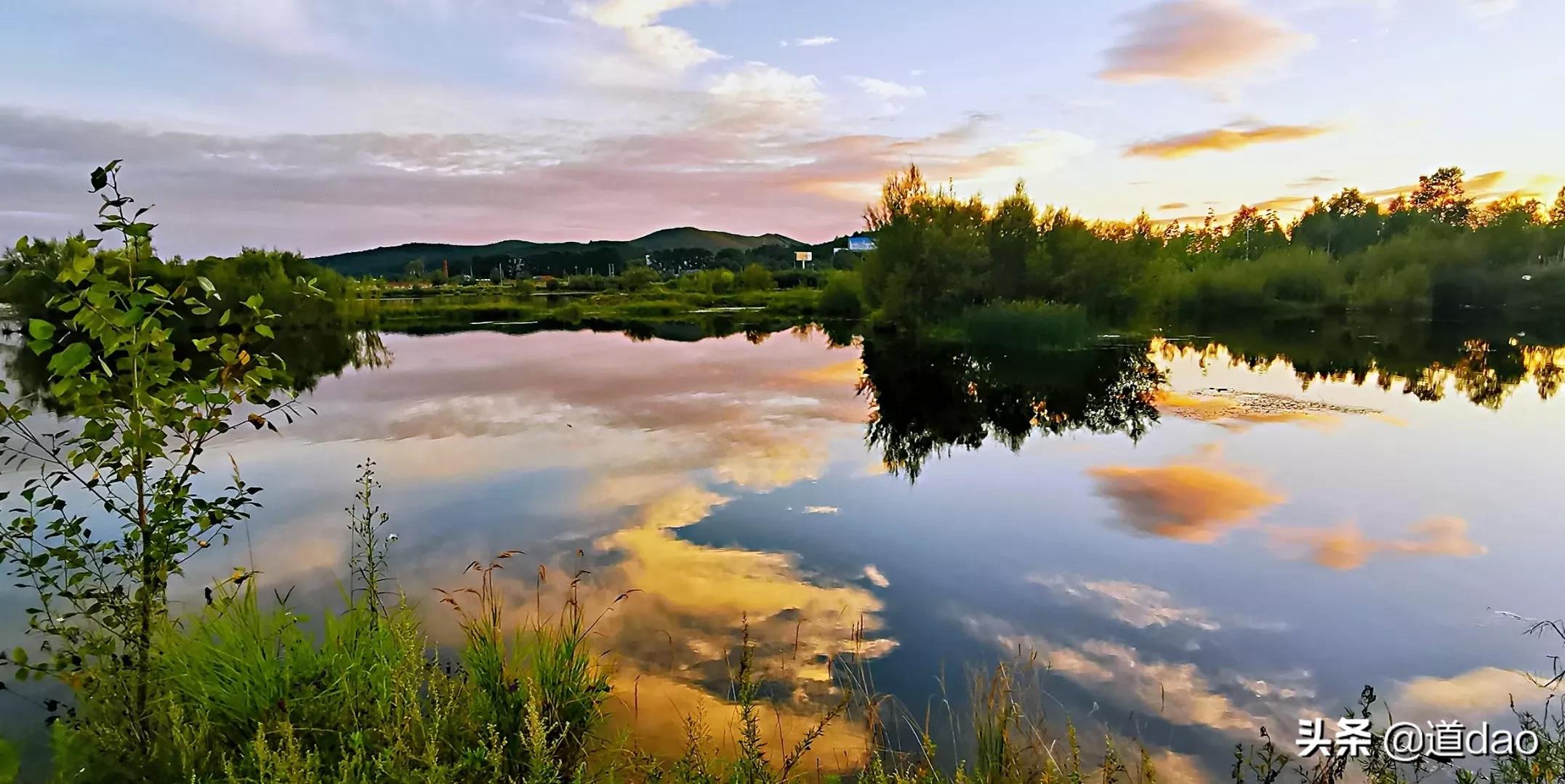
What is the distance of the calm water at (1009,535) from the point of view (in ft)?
18.9

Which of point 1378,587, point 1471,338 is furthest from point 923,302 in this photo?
point 1378,587

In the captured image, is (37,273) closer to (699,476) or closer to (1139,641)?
(1139,641)

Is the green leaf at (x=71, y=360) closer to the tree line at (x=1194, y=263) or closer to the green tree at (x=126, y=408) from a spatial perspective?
the green tree at (x=126, y=408)

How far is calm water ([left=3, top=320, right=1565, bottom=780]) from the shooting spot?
5754 millimetres

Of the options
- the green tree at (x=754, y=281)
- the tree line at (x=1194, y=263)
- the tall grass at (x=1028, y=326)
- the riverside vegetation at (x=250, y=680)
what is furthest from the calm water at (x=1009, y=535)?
the green tree at (x=754, y=281)

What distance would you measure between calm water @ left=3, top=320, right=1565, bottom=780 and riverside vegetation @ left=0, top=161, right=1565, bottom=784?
0.73 m

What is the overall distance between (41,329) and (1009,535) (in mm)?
8473

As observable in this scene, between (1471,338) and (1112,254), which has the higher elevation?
(1112,254)

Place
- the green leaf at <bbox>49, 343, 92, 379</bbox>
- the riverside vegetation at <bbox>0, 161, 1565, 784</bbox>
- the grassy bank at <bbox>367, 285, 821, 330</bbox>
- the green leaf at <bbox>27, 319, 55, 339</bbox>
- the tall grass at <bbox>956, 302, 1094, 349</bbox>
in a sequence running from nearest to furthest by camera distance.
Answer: the green leaf at <bbox>27, 319, 55, 339</bbox> < the green leaf at <bbox>49, 343, 92, 379</bbox> < the riverside vegetation at <bbox>0, 161, 1565, 784</bbox> < the tall grass at <bbox>956, 302, 1094, 349</bbox> < the grassy bank at <bbox>367, 285, 821, 330</bbox>

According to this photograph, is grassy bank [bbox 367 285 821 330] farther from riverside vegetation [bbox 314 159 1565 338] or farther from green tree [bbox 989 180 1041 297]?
green tree [bbox 989 180 1041 297]

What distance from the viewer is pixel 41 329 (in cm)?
256

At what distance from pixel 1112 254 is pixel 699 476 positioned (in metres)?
28.0

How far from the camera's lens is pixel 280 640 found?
13.7 feet

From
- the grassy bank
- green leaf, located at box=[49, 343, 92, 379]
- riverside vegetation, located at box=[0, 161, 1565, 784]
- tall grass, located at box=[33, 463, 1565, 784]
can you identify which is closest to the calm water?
tall grass, located at box=[33, 463, 1565, 784]
